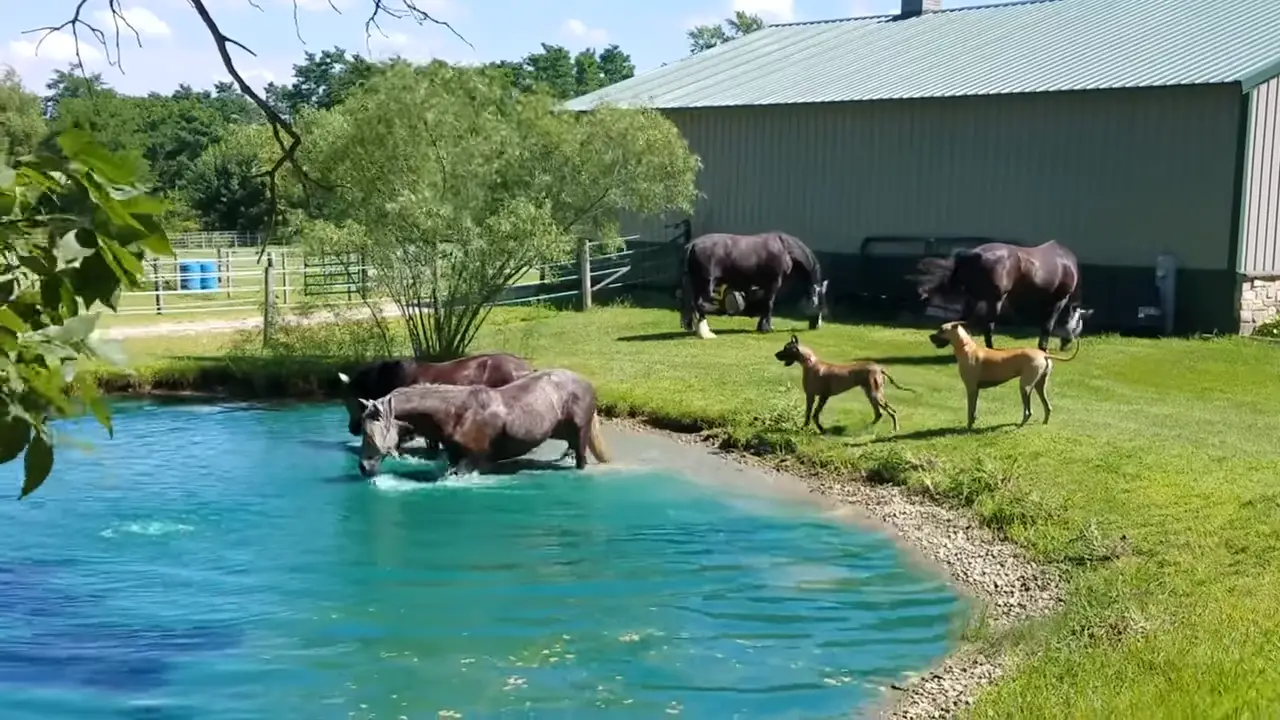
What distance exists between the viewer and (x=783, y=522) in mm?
12828

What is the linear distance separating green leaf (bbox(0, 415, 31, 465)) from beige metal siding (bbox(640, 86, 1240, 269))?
2335 cm

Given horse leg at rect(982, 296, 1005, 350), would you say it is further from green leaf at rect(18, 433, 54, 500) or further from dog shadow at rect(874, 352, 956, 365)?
green leaf at rect(18, 433, 54, 500)

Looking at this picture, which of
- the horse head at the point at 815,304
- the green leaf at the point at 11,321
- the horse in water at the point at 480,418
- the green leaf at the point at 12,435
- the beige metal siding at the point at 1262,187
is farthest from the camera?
the horse head at the point at 815,304

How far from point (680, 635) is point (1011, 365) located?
6467mm

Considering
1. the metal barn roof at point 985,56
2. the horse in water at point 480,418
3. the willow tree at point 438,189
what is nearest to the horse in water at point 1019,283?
the metal barn roof at point 985,56

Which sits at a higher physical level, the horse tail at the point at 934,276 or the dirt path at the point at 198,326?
the horse tail at the point at 934,276

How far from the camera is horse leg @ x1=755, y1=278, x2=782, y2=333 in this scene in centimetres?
2414

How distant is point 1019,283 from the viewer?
67.6ft

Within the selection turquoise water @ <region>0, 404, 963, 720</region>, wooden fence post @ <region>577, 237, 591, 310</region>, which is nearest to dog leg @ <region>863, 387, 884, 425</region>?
turquoise water @ <region>0, 404, 963, 720</region>

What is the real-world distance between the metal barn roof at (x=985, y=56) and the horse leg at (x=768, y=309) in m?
5.36

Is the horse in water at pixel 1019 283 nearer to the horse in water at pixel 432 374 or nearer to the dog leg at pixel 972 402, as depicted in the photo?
the dog leg at pixel 972 402

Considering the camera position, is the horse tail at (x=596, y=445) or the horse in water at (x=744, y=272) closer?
the horse tail at (x=596, y=445)

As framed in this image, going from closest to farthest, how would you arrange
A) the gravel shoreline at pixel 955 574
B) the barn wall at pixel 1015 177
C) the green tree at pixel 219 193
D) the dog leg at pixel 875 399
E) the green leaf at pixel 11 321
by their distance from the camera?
the green leaf at pixel 11 321, the gravel shoreline at pixel 955 574, the dog leg at pixel 875 399, the barn wall at pixel 1015 177, the green tree at pixel 219 193

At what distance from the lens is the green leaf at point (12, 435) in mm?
2303
